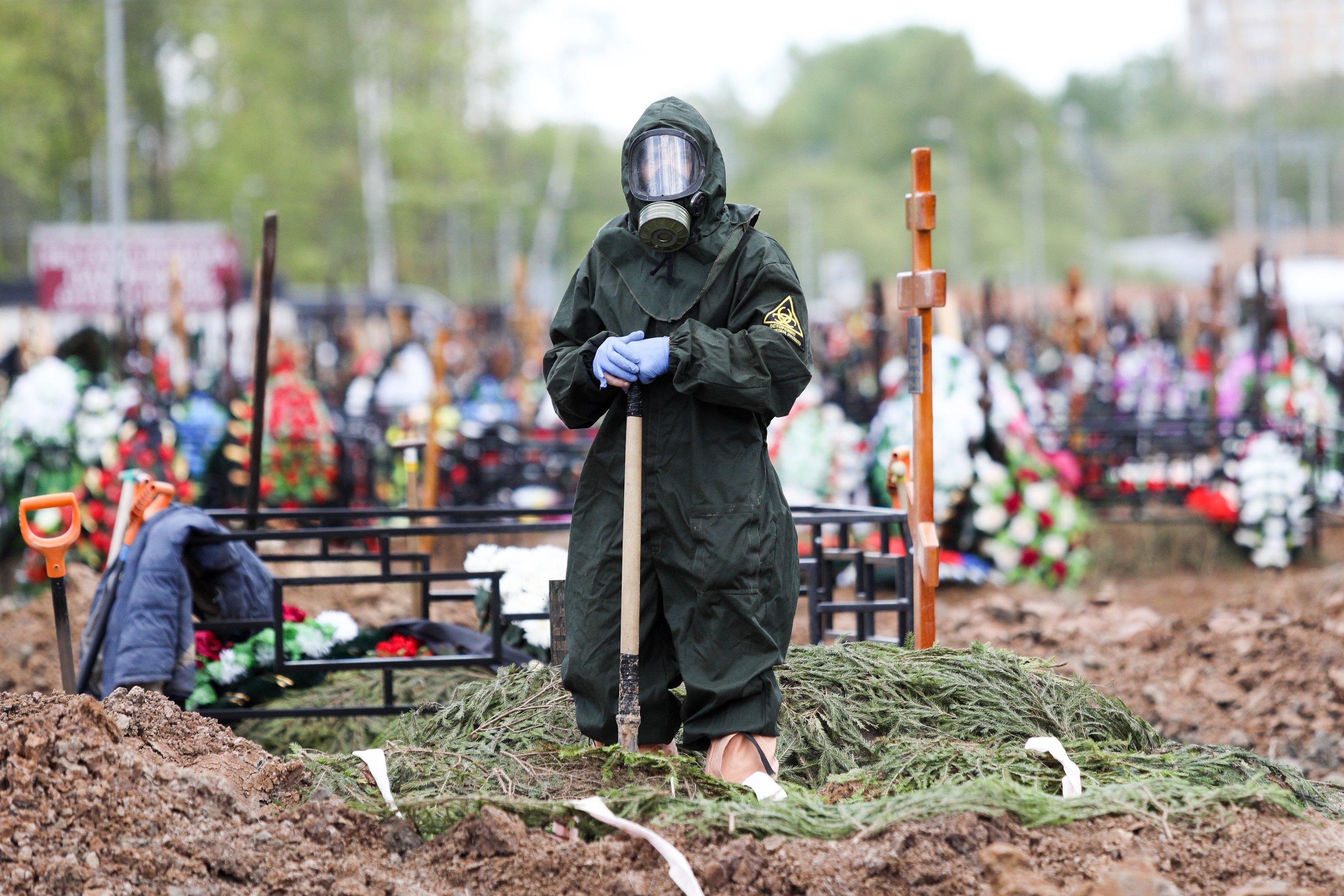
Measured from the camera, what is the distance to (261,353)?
19.5 ft

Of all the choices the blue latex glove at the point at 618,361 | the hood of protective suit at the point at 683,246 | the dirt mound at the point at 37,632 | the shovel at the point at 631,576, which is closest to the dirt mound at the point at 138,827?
the shovel at the point at 631,576

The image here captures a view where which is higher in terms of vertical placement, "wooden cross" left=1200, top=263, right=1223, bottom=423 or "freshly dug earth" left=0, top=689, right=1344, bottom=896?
"wooden cross" left=1200, top=263, right=1223, bottom=423

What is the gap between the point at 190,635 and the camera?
5.11 m

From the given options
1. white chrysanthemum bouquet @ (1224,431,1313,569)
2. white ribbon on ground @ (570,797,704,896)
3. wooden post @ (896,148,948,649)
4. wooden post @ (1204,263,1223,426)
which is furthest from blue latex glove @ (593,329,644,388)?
wooden post @ (1204,263,1223,426)

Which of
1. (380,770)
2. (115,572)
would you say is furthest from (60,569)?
(380,770)

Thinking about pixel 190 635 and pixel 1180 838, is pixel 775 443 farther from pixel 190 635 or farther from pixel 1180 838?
pixel 1180 838

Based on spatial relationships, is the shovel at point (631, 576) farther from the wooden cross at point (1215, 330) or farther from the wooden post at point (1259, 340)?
the wooden cross at point (1215, 330)

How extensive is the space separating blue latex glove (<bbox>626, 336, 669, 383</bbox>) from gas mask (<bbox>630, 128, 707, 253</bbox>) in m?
0.31

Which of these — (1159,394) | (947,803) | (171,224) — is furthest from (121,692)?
(171,224)

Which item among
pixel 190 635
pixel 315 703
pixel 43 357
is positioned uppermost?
pixel 43 357

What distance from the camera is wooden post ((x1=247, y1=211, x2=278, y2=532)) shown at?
588 centimetres

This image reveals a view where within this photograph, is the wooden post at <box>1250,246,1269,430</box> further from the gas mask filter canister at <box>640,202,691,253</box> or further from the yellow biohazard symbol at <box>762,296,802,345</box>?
the gas mask filter canister at <box>640,202,691,253</box>

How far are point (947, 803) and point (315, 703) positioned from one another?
3.21m

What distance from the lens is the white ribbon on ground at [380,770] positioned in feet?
11.2
